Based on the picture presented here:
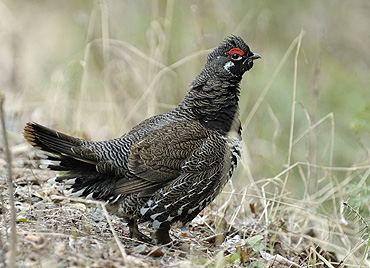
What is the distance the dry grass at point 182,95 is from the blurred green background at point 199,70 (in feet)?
0.10

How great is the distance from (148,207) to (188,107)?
111cm

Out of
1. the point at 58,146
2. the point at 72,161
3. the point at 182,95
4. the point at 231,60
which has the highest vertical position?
the point at 231,60

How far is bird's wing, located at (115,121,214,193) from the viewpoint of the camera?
13.8ft

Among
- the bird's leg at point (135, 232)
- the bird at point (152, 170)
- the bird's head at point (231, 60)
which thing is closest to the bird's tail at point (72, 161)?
the bird at point (152, 170)

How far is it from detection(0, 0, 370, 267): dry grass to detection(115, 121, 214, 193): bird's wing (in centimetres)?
53

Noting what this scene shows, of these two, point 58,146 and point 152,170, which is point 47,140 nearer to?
point 58,146

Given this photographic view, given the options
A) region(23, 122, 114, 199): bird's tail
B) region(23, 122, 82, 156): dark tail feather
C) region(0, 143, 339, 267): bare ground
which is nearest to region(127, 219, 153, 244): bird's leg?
region(0, 143, 339, 267): bare ground

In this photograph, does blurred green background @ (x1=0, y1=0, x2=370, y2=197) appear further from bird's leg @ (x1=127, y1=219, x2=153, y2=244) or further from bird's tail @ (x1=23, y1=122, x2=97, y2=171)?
bird's leg @ (x1=127, y1=219, x2=153, y2=244)

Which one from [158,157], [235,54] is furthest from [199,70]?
[158,157]

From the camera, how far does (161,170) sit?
4234mm

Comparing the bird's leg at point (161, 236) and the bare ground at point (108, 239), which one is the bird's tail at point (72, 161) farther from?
the bird's leg at point (161, 236)

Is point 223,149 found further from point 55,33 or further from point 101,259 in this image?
point 55,33

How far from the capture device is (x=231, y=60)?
15.9 feet

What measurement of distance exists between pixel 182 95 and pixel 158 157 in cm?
419
